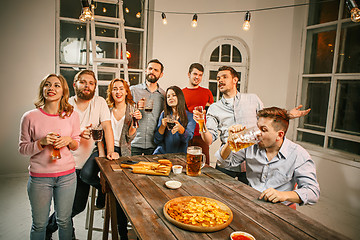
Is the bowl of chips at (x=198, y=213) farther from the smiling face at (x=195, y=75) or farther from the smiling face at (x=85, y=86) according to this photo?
the smiling face at (x=195, y=75)

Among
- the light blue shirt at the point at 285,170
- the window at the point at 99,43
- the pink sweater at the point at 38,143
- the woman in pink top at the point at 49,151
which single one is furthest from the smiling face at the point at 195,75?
the pink sweater at the point at 38,143

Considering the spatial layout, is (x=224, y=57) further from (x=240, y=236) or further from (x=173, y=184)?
(x=240, y=236)

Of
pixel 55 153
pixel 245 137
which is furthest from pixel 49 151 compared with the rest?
pixel 245 137

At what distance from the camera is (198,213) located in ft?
4.11

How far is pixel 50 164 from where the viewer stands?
1.83 metres

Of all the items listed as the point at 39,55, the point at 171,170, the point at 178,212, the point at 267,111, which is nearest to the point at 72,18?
the point at 39,55

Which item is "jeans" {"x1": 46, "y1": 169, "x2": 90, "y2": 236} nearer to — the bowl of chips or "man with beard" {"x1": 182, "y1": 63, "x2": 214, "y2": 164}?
the bowl of chips

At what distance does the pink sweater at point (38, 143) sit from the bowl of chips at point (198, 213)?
999mm

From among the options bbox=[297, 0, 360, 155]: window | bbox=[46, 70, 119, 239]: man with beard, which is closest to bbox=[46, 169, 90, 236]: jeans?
bbox=[46, 70, 119, 239]: man with beard

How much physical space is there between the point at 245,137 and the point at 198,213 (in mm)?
575

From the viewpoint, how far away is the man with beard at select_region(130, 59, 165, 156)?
2922mm

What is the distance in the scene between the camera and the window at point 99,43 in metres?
4.21

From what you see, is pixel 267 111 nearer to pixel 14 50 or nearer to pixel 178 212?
pixel 178 212

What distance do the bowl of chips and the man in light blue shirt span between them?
0.52 m
